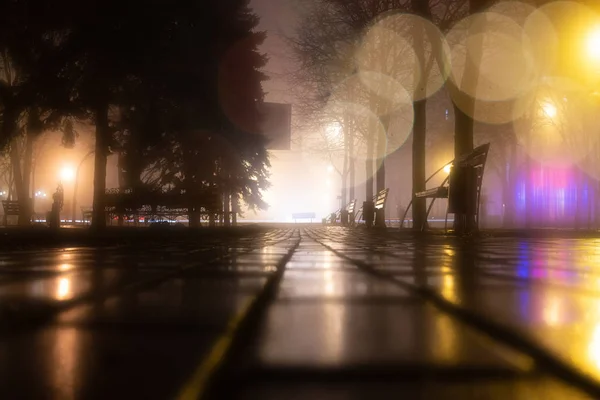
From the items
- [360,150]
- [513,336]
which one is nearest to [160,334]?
[513,336]

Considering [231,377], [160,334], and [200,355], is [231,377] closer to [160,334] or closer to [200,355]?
[200,355]

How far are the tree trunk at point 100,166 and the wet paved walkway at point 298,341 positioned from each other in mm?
12305

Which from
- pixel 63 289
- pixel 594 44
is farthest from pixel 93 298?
pixel 594 44

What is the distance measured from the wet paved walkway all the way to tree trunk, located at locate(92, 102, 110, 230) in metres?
12.3

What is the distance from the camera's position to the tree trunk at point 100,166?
13.8 metres

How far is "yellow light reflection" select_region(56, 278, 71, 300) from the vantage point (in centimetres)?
189

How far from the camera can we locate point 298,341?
3.96ft

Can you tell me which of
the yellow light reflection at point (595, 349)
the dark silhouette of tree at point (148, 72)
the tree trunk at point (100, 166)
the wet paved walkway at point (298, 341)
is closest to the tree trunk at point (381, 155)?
the dark silhouette of tree at point (148, 72)

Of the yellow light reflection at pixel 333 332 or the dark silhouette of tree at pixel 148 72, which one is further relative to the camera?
the dark silhouette of tree at pixel 148 72

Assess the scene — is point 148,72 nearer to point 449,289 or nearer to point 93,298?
point 93,298

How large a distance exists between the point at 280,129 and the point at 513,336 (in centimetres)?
2582

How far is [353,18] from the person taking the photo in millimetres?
17172

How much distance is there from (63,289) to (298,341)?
1297 millimetres

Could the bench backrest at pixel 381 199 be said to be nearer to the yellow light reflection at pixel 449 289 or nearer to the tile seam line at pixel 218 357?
the yellow light reflection at pixel 449 289
